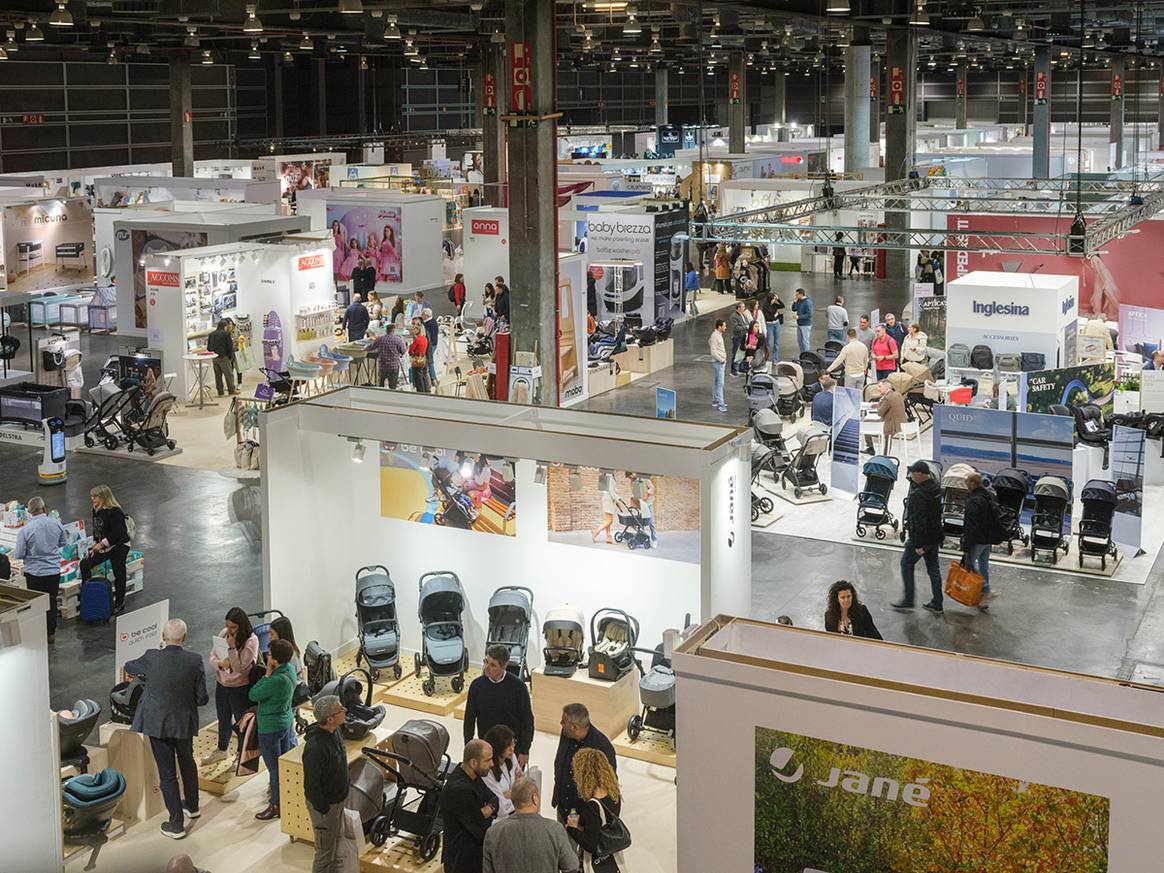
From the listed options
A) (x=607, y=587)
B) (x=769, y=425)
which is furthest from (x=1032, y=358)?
(x=607, y=587)

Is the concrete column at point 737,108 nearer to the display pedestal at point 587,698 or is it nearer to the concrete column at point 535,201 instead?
the concrete column at point 535,201

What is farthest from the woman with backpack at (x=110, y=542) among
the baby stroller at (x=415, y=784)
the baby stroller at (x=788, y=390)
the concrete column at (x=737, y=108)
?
the concrete column at (x=737, y=108)

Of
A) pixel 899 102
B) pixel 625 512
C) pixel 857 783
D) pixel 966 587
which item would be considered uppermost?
pixel 899 102

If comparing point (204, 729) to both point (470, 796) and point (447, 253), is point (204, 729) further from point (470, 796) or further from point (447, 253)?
point (447, 253)

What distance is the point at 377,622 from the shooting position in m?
9.53

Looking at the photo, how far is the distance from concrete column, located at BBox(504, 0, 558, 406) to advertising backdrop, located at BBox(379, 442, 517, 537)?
565 cm

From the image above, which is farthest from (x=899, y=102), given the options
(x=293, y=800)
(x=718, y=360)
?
(x=293, y=800)

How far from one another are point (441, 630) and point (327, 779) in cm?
293

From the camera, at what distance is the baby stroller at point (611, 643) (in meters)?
8.72

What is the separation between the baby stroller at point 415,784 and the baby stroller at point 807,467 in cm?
735

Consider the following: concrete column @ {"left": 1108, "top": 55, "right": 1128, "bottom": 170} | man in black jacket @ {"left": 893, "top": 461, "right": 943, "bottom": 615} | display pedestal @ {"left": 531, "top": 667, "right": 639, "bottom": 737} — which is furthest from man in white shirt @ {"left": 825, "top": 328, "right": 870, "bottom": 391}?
concrete column @ {"left": 1108, "top": 55, "right": 1128, "bottom": 170}

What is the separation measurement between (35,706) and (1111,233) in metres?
13.8

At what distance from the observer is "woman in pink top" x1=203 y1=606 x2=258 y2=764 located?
25.5 feet

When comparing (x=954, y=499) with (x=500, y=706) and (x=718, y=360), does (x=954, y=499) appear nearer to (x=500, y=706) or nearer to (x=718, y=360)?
(x=718, y=360)
